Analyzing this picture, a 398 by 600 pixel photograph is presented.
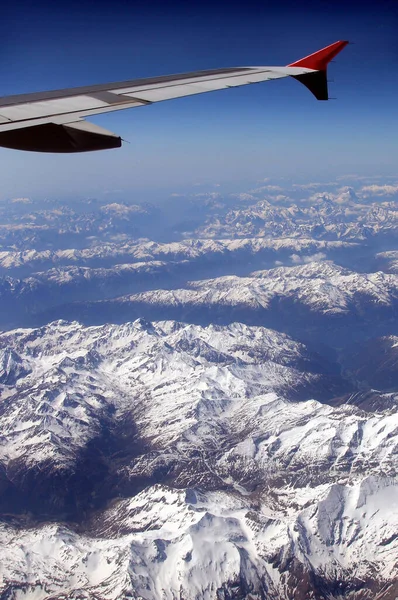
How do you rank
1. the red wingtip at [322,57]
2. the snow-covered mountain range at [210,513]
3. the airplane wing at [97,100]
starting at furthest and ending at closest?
the snow-covered mountain range at [210,513]
the red wingtip at [322,57]
the airplane wing at [97,100]

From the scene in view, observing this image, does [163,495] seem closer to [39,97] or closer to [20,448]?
[20,448]

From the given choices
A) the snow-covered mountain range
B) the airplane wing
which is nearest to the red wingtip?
the airplane wing

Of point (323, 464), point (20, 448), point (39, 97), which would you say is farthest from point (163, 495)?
point (39, 97)

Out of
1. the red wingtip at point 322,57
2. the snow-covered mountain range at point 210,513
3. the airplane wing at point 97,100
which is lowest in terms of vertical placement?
the snow-covered mountain range at point 210,513

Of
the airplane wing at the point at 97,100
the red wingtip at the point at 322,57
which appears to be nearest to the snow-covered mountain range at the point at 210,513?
the airplane wing at the point at 97,100

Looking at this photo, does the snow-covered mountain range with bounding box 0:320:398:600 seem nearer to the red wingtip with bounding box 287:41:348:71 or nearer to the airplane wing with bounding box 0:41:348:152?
the airplane wing with bounding box 0:41:348:152

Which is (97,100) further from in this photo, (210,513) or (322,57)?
(210,513)

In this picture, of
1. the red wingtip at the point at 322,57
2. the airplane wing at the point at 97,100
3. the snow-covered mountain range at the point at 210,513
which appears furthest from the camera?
the snow-covered mountain range at the point at 210,513

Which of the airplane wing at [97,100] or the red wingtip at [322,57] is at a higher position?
the red wingtip at [322,57]

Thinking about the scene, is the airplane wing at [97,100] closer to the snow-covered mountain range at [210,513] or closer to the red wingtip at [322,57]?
the red wingtip at [322,57]

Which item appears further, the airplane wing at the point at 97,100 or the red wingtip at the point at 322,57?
the red wingtip at the point at 322,57
